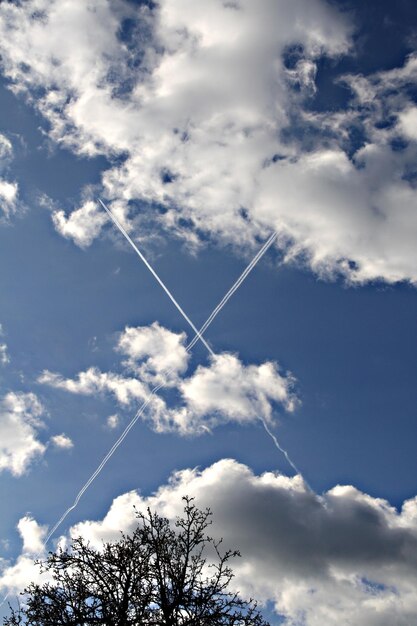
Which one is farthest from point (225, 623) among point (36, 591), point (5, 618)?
point (5, 618)

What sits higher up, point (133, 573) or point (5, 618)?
point (133, 573)

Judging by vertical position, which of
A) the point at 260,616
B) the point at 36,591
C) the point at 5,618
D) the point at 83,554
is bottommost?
the point at 5,618

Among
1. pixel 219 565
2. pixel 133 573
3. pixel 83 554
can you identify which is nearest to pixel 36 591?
pixel 83 554

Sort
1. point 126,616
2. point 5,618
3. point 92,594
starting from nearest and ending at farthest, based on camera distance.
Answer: point 126,616 → point 92,594 → point 5,618

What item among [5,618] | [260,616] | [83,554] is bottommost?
[5,618]

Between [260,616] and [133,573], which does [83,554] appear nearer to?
[133,573]

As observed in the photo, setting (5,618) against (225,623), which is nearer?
(225,623)

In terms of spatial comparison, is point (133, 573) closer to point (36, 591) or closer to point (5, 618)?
point (36, 591)

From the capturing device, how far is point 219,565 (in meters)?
22.5

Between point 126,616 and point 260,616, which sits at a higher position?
point 260,616

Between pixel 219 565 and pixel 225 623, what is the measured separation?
2419 mm

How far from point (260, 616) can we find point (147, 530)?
6464mm

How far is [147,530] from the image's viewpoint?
23.9 meters

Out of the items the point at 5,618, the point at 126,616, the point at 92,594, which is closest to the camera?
the point at 126,616
